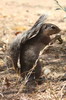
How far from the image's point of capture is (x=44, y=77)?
4.04 meters

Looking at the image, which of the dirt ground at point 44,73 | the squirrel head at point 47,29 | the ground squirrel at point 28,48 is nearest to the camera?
the dirt ground at point 44,73

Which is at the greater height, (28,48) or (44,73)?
(28,48)

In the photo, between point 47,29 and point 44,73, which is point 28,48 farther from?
point 44,73

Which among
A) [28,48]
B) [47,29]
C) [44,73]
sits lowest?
[44,73]

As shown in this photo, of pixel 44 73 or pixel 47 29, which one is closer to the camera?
pixel 47 29

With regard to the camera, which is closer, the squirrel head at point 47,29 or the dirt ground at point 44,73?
the dirt ground at point 44,73

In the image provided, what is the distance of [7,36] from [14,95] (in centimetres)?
236

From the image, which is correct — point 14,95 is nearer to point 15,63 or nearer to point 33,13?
point 15,63

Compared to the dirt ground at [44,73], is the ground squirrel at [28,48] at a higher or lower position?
higher

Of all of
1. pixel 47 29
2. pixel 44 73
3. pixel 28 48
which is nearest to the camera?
pixel 28 48

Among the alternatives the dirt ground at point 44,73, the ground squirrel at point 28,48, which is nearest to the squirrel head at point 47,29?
the ground squirrel at point 28,48

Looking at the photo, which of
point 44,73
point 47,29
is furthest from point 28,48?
point 44,73

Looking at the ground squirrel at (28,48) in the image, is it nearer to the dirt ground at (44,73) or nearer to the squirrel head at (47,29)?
the squirrel head at (47,29)

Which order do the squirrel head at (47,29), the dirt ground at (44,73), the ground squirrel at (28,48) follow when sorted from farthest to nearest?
1. the squirrel head at (47,29)
2. the ground squirrel at (28,48)
3. the dirt ground at (44,73)
